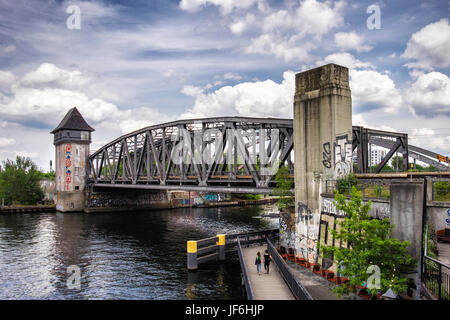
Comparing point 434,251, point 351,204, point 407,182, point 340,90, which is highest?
point 340,90

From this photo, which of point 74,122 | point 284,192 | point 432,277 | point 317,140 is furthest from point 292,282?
point 74,122

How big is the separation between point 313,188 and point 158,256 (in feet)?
66.0

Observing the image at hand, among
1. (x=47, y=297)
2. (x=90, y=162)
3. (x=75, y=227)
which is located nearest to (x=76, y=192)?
(x=90, y=162)

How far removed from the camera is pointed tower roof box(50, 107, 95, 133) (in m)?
94.2

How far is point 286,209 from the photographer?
35875 millimetres

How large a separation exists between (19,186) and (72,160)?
50.0ft

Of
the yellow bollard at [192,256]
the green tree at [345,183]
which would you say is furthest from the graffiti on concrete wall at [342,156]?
the yellow bollard at [192,256]

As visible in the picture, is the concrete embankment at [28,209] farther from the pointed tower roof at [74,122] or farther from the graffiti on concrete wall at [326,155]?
the graffiti on concrete wall at [326,155]

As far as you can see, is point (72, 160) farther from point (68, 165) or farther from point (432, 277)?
point (432, 277)

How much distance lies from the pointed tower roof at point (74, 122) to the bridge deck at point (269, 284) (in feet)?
257

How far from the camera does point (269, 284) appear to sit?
24391mm

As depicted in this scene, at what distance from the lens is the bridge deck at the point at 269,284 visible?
2202 cm

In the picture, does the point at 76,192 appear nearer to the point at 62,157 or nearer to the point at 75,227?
the point at 62,157

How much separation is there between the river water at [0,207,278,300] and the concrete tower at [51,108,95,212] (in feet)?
85.5
